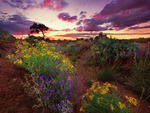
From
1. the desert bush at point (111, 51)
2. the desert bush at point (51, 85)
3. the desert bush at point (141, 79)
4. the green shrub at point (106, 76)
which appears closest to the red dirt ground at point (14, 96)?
the desert bush at point (51, 85)

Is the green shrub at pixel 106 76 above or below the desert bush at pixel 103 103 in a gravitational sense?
below

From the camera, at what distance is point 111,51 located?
7.87 m

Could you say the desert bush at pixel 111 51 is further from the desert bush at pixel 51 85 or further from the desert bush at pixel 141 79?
the desert bush at pixel 51 85

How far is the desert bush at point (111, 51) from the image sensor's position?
748 centimetres

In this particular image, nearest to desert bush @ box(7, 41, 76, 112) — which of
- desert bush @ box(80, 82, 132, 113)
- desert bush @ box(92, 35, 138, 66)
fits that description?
desert bush @ box(80, 82, 132, 113)

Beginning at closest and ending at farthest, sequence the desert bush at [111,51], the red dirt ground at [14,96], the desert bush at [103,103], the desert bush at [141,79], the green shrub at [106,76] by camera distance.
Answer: the desert bush at [103,103]
the red dirt ground at [14,96]
the desert bush at [141,79]
the green shrub at [106,76]
the desert bush at [111,51]

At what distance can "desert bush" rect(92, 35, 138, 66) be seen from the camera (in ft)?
24.6

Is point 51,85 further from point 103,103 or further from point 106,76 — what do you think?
point 106,76

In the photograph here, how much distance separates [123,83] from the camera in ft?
18.6

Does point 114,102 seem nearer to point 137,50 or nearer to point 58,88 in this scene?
point 58,88

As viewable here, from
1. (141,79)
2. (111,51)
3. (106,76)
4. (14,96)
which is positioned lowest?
(106,76)

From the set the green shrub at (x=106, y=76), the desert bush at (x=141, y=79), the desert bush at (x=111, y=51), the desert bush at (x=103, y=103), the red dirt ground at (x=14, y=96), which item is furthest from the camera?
the desert bush at (x=111, y=51)

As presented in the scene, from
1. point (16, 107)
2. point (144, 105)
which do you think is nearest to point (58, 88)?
point (16, 107)

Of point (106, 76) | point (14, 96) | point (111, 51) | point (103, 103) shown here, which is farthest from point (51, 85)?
point (111, 51)
